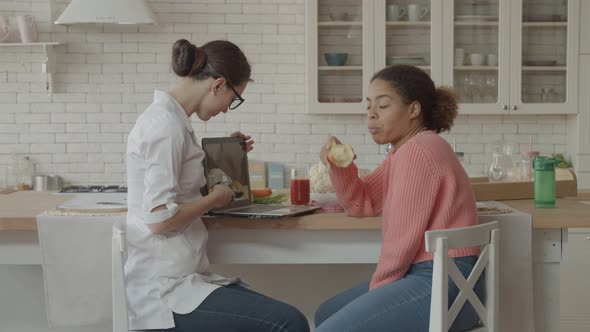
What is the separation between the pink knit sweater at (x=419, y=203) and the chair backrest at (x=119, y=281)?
2.69 feet

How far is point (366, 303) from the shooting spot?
A: 2682mm

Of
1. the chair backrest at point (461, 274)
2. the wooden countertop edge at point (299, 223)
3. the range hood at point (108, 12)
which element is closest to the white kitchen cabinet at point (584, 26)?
the range hood at point (108, 12)

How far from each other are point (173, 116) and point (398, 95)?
0.81m

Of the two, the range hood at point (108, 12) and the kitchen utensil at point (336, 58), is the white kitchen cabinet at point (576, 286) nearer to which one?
the kitchen utensil at point (336, 58)

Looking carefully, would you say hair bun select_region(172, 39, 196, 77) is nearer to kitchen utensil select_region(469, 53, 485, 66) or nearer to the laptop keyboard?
the laptop keyboard

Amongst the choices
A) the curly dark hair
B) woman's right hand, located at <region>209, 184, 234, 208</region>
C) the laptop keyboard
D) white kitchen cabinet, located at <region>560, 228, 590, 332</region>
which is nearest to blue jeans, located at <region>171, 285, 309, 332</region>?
woman's right hand, located at <region>209, 184, 234, 208</region>

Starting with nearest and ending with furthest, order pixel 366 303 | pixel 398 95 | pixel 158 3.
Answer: pixel 366 303 → pixel 398 95 → pixel 158 3

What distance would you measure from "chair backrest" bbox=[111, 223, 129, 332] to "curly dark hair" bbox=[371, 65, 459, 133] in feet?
3.60

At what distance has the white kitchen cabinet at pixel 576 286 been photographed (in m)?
5.16

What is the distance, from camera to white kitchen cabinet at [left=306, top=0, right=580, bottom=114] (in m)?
5.60

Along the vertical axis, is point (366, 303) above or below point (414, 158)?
below

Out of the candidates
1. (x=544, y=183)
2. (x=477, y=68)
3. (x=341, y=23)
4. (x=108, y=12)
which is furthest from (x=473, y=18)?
(x=544, y=183)

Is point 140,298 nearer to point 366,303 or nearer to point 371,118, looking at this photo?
point 366,303

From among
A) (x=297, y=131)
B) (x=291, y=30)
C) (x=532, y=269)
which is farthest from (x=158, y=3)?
(x=532, y=269)
